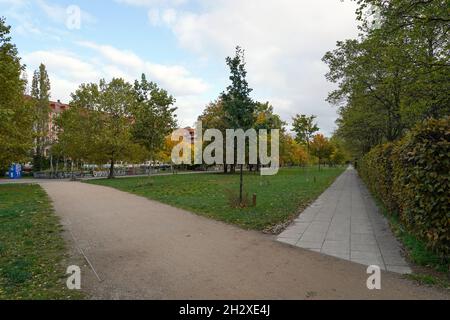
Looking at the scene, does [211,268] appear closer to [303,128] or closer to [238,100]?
[238,100]

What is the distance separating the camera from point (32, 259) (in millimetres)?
5590

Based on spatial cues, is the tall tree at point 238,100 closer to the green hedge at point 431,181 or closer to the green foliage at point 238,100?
the green foliage at point 238,100

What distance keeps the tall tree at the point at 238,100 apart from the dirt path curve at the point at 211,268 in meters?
4.85

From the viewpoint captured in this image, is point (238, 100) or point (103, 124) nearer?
point (238, 100)

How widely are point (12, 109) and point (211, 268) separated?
63.8 ft

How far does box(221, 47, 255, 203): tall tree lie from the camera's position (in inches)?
469

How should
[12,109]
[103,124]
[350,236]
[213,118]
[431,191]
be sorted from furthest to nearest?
[213,118] → [103,124] → [12,109] → [350,236] → [431,191]

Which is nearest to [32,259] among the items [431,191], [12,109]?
[431,191]

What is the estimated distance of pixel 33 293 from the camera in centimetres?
414

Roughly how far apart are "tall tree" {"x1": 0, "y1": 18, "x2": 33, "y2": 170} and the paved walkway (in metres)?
16.4

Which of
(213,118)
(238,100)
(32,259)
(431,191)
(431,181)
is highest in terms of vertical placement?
(213,118)

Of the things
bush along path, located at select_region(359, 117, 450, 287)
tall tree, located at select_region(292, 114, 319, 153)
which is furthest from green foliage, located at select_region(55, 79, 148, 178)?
bush along path, located at select_region(359, 117, 450, 287)

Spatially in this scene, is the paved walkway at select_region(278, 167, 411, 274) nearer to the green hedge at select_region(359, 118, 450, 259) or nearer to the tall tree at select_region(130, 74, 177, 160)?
the green hedge at select_region(359, 118, 450, 259)
